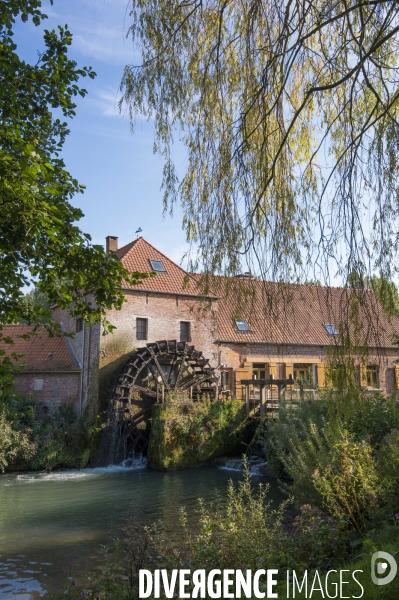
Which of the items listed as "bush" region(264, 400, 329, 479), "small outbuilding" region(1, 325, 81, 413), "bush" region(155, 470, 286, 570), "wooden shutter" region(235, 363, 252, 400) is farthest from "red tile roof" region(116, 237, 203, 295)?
"bush" region(155, 470, 286, 570)

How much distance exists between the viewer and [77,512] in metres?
10.2

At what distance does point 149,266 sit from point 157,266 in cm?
44

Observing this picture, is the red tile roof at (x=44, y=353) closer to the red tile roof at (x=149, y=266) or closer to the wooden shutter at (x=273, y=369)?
the red tile roof at (x=149, y=266)

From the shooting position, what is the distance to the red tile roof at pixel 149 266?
1939 cm

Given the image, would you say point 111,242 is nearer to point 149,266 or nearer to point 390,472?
point 149,266

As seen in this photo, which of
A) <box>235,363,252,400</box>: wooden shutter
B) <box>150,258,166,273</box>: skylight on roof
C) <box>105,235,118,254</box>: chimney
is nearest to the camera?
<box>150,258,166,273</box>: skylight on roof

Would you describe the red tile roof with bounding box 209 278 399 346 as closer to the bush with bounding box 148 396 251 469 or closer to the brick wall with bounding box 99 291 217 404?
the bush with bounding box 148 396 251 469

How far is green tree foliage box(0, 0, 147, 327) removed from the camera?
4637 mm

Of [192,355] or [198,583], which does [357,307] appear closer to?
[198,583]

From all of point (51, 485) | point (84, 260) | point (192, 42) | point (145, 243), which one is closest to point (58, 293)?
point (84, 260)

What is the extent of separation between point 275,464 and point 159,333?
8.41 m

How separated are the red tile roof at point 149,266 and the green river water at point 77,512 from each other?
6.40 metres

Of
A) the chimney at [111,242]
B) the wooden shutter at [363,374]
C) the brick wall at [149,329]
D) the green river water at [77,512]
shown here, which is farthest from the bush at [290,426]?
the chimney at [111,242]

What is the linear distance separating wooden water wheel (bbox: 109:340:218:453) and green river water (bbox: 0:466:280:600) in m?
1.66
